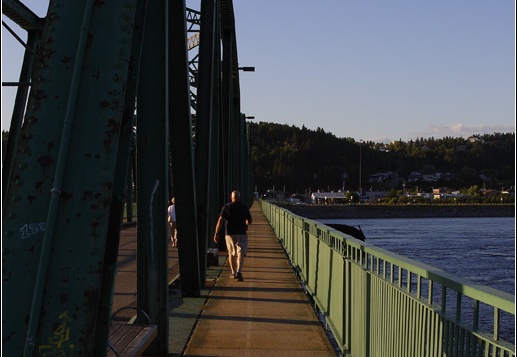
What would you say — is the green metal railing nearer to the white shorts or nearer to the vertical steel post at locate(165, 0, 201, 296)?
the vertical steel post at locate(165, 0, 201, 296)

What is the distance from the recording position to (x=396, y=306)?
4.54 m

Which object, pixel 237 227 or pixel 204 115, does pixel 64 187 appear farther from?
pixel 237 227

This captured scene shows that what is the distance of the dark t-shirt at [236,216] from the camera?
12.7 m

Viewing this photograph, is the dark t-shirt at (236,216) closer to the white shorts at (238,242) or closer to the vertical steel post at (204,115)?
the white shorts at (238,242)

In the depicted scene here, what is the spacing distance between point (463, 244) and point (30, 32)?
50023 mm

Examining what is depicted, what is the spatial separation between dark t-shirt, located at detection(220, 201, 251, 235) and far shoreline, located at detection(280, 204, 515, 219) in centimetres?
11723

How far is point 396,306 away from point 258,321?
13.8ft

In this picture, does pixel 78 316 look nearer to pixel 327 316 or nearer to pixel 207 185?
pixel 327 316

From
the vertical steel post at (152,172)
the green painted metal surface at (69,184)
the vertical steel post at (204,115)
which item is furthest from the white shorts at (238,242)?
the green painted metal surface at (69,184)

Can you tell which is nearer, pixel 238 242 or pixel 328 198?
pixel 238 242

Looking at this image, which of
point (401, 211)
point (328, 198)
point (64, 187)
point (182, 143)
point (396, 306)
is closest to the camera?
point (64, 187)

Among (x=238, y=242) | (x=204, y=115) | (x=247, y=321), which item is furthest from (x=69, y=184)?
(x=238, y=242)

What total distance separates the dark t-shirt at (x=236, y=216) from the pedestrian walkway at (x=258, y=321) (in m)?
0.86

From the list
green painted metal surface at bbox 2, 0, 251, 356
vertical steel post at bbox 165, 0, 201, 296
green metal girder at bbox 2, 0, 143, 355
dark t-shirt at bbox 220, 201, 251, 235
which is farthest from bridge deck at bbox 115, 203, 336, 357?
green metal girder at bbox 2, 0, 143, 355
